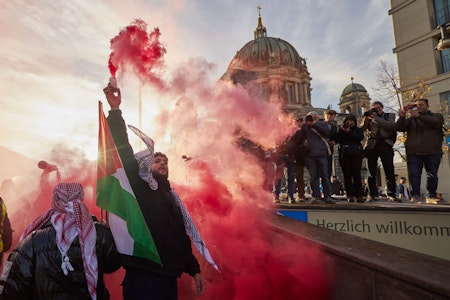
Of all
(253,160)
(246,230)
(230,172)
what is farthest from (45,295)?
(253,160)

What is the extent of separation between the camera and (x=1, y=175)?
55.6ft

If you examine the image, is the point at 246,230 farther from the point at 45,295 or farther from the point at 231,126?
the point at 231,126

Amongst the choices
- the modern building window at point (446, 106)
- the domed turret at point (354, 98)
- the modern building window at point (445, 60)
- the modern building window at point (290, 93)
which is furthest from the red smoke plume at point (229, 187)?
the domed turret at point (354, 98)

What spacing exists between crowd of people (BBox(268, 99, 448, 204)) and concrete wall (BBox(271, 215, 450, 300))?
160 inches

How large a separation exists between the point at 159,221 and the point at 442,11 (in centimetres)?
2898

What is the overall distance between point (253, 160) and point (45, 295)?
18.8 feet

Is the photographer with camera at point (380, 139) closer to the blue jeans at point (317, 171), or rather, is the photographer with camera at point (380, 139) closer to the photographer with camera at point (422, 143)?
the photographer with camera at point (422, 143)

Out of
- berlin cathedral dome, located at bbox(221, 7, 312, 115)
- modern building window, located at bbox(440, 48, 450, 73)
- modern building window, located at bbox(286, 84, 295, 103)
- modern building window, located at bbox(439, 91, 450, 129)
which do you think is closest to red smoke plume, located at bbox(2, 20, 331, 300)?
modern building window, located at bbox(439, 91, 450, 129)

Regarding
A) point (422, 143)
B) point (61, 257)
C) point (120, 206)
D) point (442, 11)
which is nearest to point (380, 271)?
point (120, 206)

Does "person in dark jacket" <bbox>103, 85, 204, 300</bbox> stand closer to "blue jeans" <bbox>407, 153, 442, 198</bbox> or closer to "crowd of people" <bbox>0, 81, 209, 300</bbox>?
"crowd of people" <bbox>0, 81, 209, 300</bbox>

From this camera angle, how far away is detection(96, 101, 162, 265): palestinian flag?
7.79 ft

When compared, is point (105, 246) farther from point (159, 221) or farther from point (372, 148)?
point (372, 148)

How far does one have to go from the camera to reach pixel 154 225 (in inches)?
97.9

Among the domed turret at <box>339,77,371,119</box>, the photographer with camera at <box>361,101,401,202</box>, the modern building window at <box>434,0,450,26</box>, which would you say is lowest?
the photographer with camera at <box>361,101,401,202</box>
